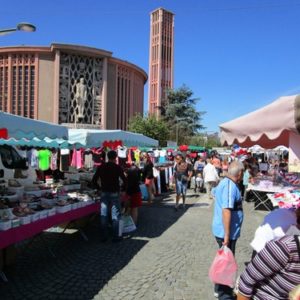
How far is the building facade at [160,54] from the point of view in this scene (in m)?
85.5

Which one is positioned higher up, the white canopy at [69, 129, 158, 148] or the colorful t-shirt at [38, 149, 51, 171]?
the white canopy at [69, 129, 158, 148]

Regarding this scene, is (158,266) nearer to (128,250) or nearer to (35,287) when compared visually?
(128,250)

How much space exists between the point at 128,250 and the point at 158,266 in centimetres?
112

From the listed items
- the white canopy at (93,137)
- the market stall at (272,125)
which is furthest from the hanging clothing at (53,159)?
the market stall at (272,125)

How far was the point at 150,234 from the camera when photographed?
341 inches

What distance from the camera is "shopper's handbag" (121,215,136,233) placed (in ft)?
28.3

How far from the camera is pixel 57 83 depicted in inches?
2173

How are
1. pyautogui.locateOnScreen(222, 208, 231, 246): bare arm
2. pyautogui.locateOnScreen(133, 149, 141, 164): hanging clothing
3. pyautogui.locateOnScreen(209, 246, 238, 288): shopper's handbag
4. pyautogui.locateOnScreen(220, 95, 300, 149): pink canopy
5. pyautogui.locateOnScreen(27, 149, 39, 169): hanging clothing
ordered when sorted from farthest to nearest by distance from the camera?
pyautogui.locateOnScreen(133, 149, 141, 164): hanging clothing → pyautogui.locateOnScreen(27, 149, 39, 169): hanging clothing → pyautogui.locateOnScreen(222, 208, 231, 246): bare arm → pyautogui.locateOnScreen(209, 246, 238, 288): shopper's handbag → pyautogui.locateOnScreen(220, 95, 300, 149): pink canopy

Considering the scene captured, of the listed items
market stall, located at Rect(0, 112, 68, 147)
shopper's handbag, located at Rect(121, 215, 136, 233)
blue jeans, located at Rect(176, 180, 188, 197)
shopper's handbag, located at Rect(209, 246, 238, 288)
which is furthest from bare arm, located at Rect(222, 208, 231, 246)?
blue jeans, located at Rect(176, 180, 188, 197)

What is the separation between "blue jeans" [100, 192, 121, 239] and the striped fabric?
554 centimetres

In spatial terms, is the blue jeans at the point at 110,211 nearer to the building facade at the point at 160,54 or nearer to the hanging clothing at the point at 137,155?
the hanging clothing at the point at 137,155

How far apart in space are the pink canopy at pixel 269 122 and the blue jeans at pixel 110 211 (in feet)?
11.9

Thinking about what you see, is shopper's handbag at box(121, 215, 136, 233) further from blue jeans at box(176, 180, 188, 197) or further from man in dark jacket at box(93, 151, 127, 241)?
blue jeans at box(176, 180, 188, 197)

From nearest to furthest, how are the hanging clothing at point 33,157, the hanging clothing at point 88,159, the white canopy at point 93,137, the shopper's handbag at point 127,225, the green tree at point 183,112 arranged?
the shopper's handbag at point 127,225
the white canopy at point 93,137
the hanging clothing at point 33,157
the hanging clothing at point 88,159
the green tree at point 183,112
